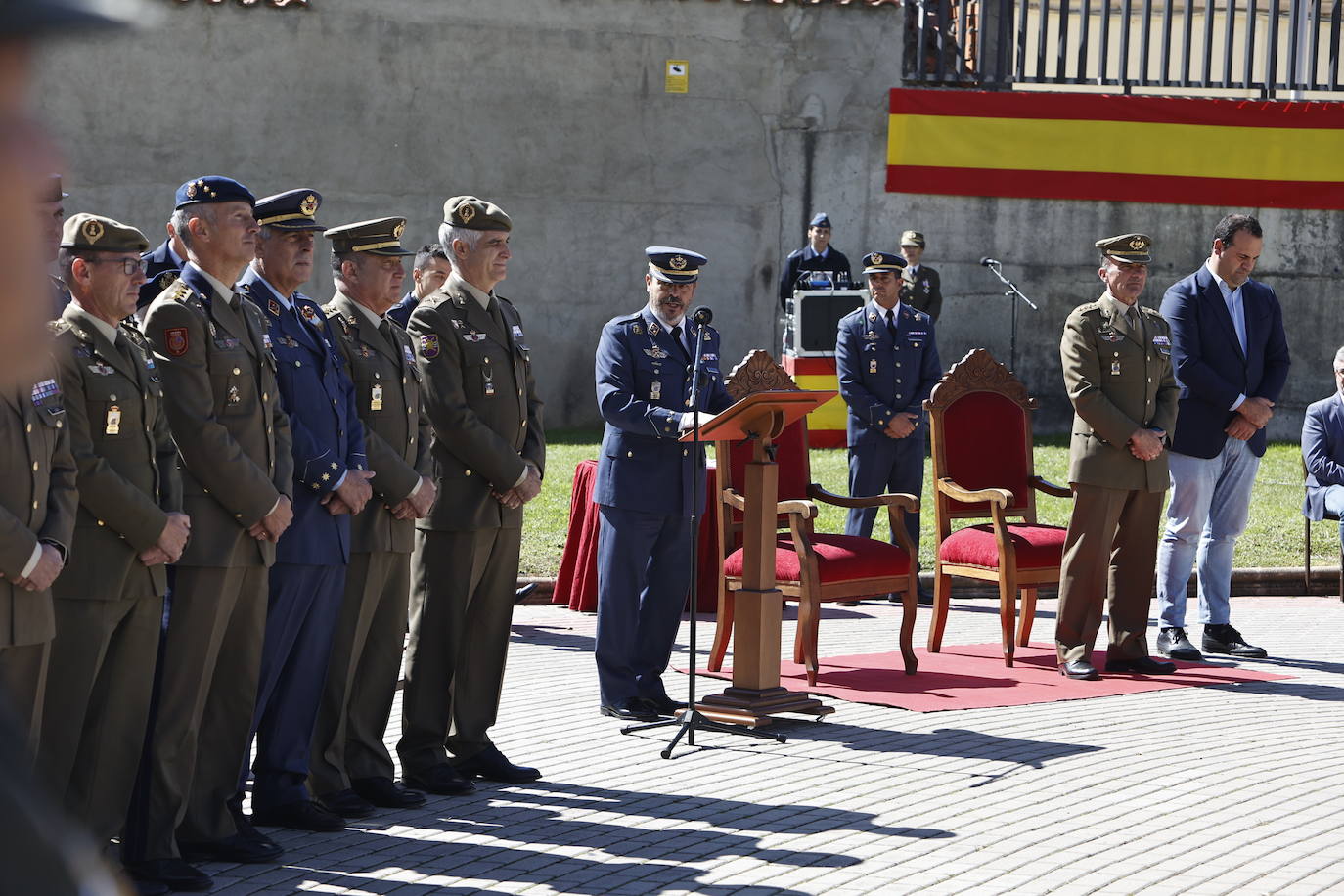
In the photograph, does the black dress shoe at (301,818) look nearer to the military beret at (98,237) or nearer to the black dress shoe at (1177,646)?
the military beret at (98,237)

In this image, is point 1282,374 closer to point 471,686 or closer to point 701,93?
point 471,686

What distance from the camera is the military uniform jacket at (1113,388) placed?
7.98 meters

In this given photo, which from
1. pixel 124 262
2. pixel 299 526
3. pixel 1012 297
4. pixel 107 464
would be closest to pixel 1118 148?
pixel 1012 297

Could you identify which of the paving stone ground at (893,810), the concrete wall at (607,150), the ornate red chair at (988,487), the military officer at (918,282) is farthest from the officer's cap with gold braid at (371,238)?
the concrete wall at (607,150)

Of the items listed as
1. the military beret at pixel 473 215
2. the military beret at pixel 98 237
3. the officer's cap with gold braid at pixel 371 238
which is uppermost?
the military beret at pixel 473 215

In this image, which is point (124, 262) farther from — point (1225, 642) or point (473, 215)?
point (1225, 642)

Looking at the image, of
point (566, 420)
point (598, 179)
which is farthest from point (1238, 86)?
point (566, 420)

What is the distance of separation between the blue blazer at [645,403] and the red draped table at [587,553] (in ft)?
7.61

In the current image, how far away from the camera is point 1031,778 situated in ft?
19.7

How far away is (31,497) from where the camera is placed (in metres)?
4.22

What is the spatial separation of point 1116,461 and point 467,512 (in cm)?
343

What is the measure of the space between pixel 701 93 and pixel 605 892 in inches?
570

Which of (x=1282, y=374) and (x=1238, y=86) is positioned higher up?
(x=1238, y=86)

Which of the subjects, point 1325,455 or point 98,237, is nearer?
point 98,237
